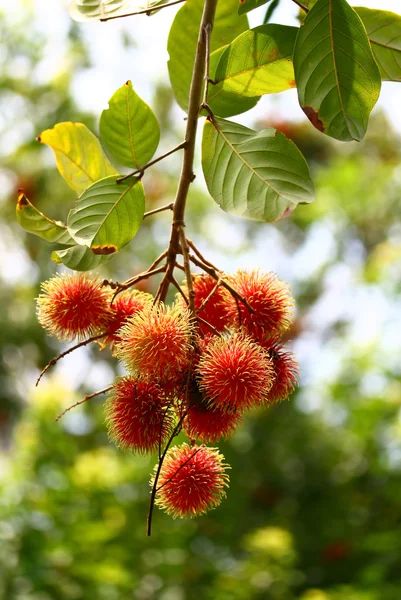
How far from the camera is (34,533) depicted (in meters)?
2.53

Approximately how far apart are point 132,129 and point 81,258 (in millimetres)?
201

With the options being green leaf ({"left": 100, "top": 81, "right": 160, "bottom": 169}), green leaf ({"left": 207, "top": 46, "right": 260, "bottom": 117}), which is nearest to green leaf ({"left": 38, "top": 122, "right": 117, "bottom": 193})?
green leaf ({"left": 100, "top": 81, "right": 160, "bottom": 169})

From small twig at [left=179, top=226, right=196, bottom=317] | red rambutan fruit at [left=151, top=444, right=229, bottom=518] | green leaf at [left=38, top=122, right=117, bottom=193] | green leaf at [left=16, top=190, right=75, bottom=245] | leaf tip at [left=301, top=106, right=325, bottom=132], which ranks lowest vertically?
red rambutan fruit at [left=151, top=444, right=229, bottom=518]

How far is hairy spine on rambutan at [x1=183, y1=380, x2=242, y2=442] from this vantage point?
82 centimetres

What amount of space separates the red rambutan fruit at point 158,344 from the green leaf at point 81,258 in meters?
0.09

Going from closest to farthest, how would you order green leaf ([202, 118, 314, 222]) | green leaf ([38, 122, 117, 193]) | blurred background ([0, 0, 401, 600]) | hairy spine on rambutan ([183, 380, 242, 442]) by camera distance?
1. green leaf ([202, 118, 314, 222])
2. hairy spine on rambutan ([183, 380, 242, 442])
3. green leaf ([38, 122, 117, 193])
4. blurred background ([0, 0, 401, 600])

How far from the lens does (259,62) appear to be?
791 mm

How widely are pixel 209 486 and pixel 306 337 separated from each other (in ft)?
13.6

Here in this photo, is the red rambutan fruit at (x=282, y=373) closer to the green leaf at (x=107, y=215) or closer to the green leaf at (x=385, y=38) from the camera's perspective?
the green leaf at (x=107, y=215)

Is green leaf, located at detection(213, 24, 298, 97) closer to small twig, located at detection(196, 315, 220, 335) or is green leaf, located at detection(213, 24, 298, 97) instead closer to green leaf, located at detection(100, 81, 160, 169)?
green leaf, located at detection(100, 81, 160, 169)

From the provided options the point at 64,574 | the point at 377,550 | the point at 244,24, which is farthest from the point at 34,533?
the point at 244,24

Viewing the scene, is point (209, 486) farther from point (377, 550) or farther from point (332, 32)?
point (377, 550)

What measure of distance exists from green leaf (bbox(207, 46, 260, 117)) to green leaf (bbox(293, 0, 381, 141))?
0.49 ft

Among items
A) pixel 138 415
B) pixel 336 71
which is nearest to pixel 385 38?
pixel 336 71
